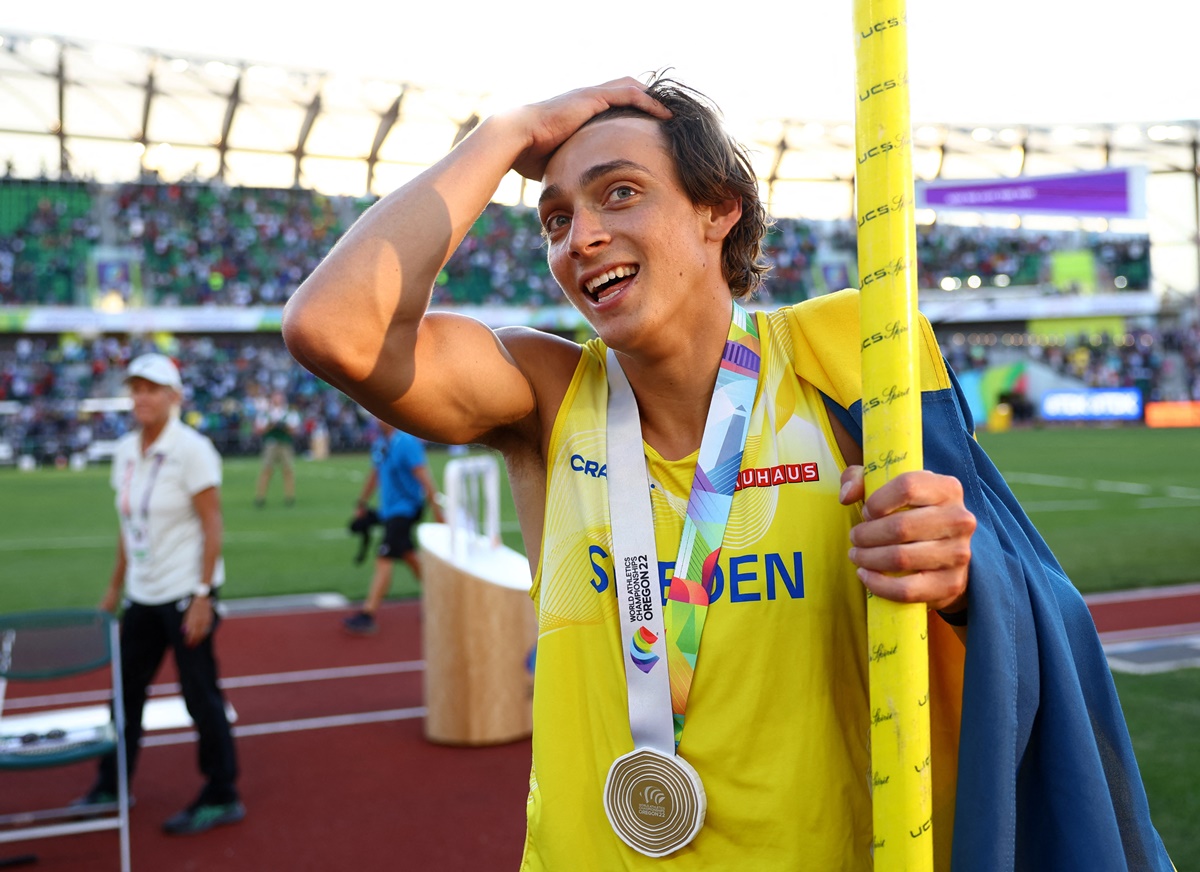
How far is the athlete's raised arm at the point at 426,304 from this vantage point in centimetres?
166

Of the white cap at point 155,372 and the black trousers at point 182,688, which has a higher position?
the white cap at point 155,372

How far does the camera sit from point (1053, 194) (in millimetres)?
43625

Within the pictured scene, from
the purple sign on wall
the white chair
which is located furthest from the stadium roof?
the white chair

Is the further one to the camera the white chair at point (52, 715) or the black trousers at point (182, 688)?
the black trousers at point (182, 688)

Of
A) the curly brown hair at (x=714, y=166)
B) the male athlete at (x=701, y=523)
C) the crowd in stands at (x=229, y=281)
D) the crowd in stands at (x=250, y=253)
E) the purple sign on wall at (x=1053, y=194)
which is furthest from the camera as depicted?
the purple sign on wall at (x=1053, y=194)

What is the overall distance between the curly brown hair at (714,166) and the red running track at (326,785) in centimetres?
372

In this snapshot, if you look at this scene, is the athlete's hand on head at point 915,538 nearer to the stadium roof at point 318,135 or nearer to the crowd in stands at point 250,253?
the crowd in stands at point 250,253

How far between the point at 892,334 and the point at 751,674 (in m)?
0.62

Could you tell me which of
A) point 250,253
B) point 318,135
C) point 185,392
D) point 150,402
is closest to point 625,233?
point 150,402

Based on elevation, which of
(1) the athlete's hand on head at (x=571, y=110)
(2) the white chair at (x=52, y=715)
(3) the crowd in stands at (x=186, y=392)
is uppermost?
(3) the crowd in stands at (x=186, y=392)

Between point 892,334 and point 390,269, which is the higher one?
point 390,269

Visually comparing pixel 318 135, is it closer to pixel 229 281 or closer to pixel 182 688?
pixel 229 281

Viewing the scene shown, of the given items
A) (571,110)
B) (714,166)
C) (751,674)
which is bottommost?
(751,674)

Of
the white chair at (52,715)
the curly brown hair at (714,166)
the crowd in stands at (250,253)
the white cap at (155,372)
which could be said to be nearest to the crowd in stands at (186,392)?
the crowd in stands at (250,253)
